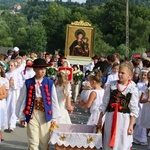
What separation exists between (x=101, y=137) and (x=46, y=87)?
3.81 ft

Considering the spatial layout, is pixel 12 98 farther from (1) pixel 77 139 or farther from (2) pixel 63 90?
(1) pixel 77 139

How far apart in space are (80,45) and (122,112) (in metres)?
27.1

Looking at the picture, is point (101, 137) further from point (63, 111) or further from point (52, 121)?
point (63, 111)

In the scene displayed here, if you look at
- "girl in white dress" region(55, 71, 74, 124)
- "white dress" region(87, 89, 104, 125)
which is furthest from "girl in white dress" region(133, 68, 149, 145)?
"white dress" region(87, 89, 104, 125)

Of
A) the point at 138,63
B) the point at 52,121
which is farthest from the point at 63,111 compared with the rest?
the point at 138,63

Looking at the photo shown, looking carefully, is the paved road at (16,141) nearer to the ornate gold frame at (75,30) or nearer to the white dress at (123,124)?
the white dress at (123,124)

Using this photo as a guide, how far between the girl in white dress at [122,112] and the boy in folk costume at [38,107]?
991 millimetres

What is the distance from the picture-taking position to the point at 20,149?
38.1 ft

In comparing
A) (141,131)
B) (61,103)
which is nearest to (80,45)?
(141,131)

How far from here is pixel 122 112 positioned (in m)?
8.45

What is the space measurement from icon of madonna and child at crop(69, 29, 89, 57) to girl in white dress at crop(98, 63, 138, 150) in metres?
26.2

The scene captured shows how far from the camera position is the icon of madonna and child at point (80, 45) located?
114 ft

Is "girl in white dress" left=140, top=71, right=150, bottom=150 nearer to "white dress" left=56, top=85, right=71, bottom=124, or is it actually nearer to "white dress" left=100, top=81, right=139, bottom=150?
"white dress" left=56, top=85, right=71, bottom=124

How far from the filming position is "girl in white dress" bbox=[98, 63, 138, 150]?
27.5ft
